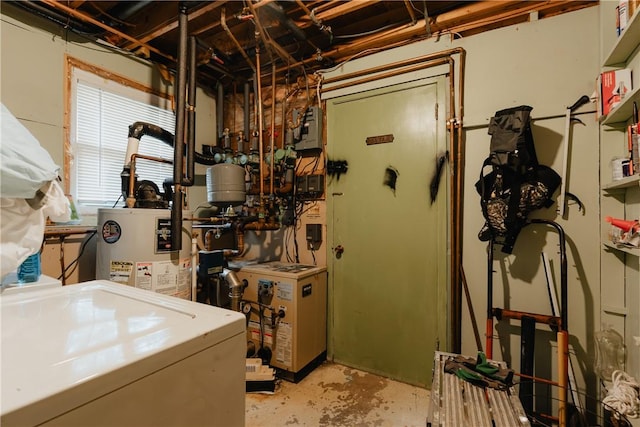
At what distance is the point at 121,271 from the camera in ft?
5.70

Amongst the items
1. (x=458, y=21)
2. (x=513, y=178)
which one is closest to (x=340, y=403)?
(x=513, y=178)

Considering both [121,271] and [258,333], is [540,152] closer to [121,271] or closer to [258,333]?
[258,333]

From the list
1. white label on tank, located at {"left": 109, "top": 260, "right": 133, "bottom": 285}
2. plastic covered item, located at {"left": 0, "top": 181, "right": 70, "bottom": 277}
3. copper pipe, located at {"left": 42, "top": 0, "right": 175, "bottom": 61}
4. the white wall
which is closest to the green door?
Result: the white wall

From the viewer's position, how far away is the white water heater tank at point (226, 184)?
87.7 inches

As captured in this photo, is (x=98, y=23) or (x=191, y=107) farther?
(x=191, y=107)

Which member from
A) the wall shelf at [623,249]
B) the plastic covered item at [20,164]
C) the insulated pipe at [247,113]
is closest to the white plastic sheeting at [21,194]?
the plastic covered item at [20,164]

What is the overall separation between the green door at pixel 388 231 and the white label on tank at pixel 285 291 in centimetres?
45

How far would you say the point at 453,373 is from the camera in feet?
4.64

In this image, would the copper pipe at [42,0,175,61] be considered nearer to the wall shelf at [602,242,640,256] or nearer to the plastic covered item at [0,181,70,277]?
the plastic covered item at [0,181,70,277]

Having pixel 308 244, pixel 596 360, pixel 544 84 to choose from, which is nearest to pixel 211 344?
pixel 308 244

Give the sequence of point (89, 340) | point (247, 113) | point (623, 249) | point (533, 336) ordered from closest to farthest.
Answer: point (89, 340), point (623, 249), point (533, 336), point (247, 113)

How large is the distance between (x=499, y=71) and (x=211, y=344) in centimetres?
223

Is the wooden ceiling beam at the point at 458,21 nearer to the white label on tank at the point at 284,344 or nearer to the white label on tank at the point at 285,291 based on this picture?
the white label on tank at the point at 285,291

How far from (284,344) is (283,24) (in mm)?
2349
